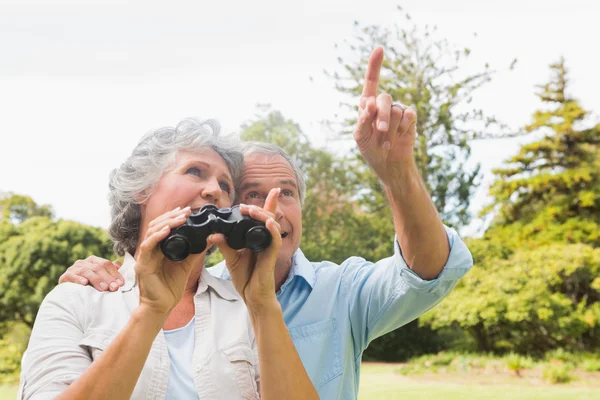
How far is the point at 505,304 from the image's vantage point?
555 inches

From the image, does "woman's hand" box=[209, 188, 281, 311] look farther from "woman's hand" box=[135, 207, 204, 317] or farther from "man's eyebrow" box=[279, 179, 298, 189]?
"man's eyebrow" box=[279, 179, 298, 189]

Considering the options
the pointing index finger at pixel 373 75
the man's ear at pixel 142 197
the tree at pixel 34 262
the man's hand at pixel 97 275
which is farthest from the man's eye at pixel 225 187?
the tree at pixel 34 262

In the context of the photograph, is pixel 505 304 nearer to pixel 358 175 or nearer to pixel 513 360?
pixel 513 360

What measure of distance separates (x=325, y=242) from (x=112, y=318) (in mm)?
16562

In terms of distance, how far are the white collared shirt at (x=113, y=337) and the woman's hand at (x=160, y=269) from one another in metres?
0.21

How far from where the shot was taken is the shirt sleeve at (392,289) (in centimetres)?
213

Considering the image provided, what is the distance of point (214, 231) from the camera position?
5.62 ft

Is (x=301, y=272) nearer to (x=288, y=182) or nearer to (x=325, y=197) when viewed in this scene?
(x=288, y=182)

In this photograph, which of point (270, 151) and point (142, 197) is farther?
point (270, 151)

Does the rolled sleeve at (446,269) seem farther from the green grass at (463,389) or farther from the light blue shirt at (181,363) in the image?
the green grass at (463,389)

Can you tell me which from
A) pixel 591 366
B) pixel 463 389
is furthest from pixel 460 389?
pixel 591 366

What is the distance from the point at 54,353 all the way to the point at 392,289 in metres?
1.13

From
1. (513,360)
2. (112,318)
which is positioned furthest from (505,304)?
(112,318)

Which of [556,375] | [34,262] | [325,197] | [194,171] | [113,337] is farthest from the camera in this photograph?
[325,197]
